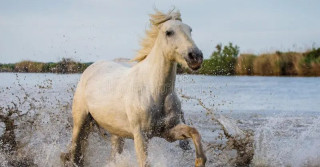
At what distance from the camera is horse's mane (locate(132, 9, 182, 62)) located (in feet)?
18.0

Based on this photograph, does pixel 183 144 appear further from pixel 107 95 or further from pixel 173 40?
pixel 173 40

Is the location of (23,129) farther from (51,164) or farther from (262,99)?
(262,99)

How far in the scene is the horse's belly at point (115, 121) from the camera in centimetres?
579

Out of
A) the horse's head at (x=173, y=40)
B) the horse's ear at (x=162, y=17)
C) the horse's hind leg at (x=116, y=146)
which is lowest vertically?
the horse's hind leg at (x=116, y=146)

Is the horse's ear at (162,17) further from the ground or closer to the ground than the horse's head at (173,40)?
further from the ground

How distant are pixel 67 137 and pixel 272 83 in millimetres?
17428

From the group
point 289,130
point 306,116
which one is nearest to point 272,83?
point 306,116

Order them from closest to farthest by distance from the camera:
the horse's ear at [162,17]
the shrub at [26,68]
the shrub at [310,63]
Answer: the horse's ear at [162,17], the shrub at [26,68], the shrub at [310,63]

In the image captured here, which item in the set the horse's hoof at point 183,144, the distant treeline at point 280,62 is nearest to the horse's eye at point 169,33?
the horse's hoof at point 183,144

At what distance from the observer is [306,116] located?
43.1 feet

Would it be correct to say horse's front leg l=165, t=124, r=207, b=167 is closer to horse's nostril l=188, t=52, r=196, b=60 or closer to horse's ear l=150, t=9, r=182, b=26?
horse's nostril l=188, t=52, r=196, b=60

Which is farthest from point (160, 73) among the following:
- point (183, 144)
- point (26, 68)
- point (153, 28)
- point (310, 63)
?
point (310, 63)

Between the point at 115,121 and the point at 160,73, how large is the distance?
0.96 meters

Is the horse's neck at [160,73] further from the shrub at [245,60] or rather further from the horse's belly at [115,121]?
the shrub at [245,60]
